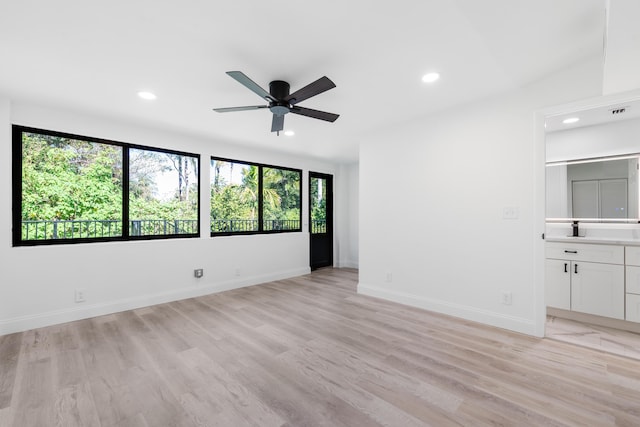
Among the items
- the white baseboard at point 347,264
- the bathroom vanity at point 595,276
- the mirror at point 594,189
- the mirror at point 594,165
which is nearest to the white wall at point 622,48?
the mirror at point 594,165

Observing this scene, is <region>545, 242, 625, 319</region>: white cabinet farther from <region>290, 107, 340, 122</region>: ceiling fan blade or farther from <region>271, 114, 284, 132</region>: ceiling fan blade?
<region>271, 114, 284, 132</region>: ceiling fan blade

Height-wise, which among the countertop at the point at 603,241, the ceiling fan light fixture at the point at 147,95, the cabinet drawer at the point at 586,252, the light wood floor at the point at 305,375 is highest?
the ceiling fan light fixture at the point at 147,95

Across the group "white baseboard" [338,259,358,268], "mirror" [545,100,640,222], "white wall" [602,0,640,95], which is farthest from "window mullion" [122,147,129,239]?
"mirror" [545,100,640,222]

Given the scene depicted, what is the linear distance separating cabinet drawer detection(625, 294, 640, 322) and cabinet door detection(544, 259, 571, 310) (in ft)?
1.44

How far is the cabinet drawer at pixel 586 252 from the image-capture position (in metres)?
2.86

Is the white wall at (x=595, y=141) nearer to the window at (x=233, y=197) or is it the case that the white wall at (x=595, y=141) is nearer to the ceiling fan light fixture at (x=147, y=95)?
the window at (x=233, y=197)

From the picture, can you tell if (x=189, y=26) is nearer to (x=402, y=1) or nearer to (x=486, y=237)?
(x=402, y=1)

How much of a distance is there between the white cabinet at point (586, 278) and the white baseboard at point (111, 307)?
4.04 m

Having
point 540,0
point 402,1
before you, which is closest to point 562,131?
point 540,0

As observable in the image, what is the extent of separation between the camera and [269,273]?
509 cm

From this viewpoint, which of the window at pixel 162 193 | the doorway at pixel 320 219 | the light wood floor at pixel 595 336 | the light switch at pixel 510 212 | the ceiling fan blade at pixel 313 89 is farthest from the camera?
the doorway at pixel 320 219

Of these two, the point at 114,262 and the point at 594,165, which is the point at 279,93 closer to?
the point at 114,262

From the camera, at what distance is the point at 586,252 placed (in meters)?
3.02

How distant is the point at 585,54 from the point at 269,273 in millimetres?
4749
